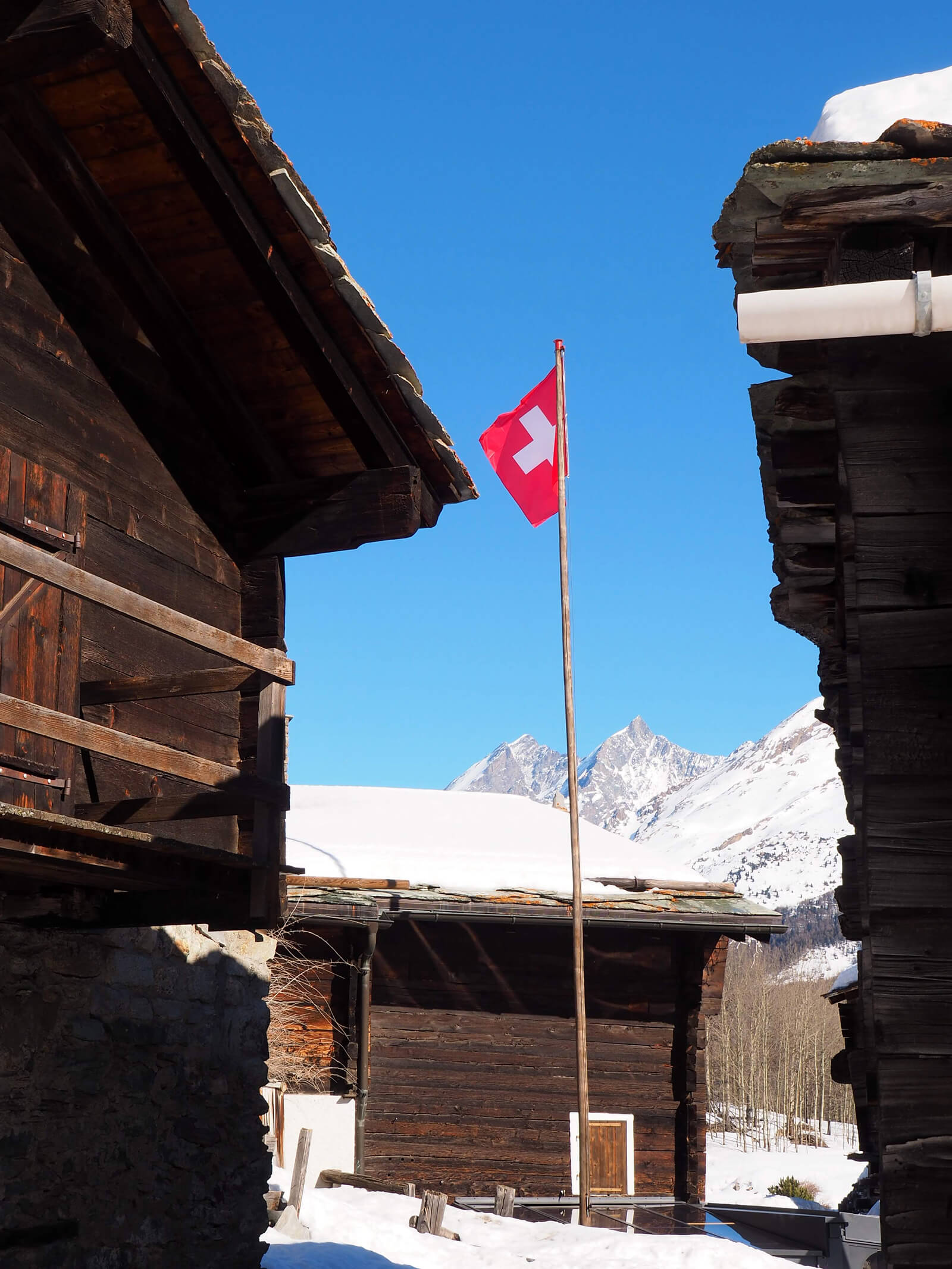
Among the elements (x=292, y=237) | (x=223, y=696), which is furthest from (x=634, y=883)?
(x=292, y=237)

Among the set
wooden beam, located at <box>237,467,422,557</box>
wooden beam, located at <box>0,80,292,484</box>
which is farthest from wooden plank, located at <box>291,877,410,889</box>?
wooden beam, located at <box>0,80,292,484</box>

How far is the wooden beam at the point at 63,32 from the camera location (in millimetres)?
5410

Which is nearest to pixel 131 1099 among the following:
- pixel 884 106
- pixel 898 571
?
pixel 898 571

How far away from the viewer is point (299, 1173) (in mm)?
11922

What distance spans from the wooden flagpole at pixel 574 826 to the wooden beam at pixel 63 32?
24.8ft

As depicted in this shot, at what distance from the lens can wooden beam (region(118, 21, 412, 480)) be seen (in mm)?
6711

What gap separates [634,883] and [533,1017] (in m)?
1.92

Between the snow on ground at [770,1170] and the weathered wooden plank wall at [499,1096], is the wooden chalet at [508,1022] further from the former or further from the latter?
the snow on ground at [770,1170]

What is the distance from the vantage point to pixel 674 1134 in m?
14.9

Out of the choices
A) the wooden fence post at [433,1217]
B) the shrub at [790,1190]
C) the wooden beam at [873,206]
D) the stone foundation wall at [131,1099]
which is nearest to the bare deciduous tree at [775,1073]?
the shrub at [790,1190]

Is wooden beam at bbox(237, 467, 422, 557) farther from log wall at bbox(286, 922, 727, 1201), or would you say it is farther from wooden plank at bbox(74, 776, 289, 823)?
log wall at bbox(286, 922, 727, 1201)

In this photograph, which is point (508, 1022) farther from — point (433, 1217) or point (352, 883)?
point (433, 1217)

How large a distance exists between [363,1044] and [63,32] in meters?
11.3

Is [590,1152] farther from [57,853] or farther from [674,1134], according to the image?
[57,853]
